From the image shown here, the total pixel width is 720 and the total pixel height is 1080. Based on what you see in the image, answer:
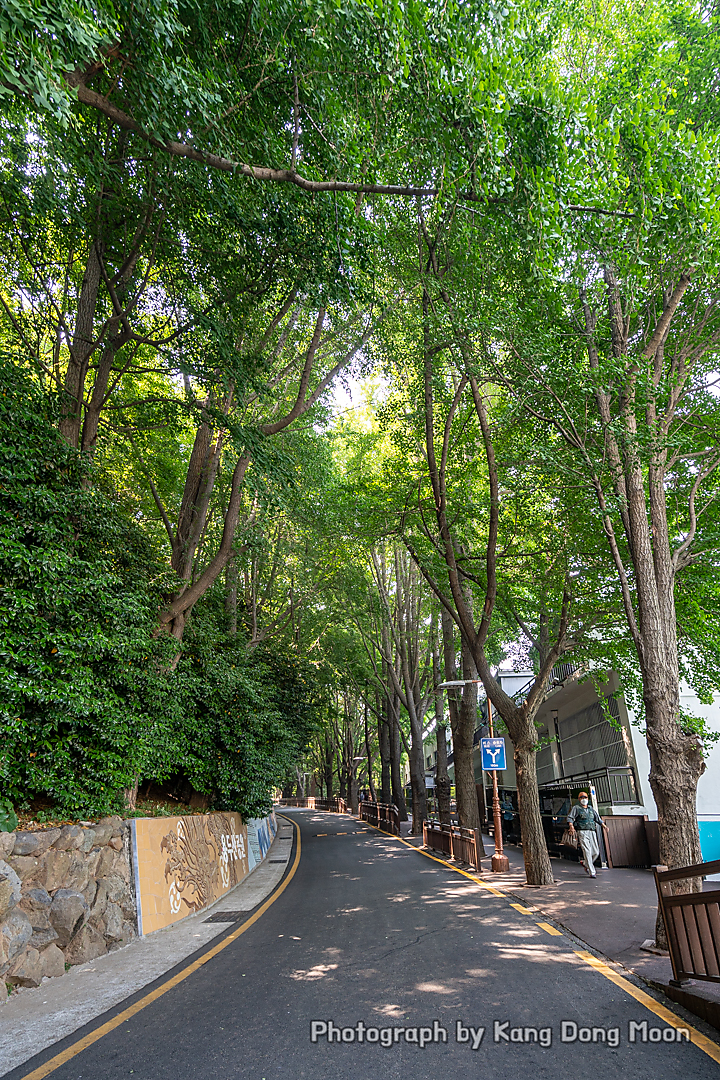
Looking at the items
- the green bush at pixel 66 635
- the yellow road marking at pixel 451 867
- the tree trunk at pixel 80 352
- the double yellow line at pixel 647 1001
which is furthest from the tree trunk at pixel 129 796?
the yellow road marking at pixel 451 867

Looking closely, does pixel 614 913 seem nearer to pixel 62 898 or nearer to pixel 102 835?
pixel 102 835

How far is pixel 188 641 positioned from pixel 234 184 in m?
9.53

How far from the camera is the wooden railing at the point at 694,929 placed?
4590mm

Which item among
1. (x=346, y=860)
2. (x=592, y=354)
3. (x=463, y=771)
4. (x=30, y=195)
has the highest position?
(x=30, y=195)

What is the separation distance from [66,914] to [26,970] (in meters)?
0.78

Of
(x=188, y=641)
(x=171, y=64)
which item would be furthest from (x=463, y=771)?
(x=171, y=64)

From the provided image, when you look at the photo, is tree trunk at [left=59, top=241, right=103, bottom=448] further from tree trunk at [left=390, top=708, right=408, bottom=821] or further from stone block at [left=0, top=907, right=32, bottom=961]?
tree trunk at [left=390, top=708, right=408, bottom=821]

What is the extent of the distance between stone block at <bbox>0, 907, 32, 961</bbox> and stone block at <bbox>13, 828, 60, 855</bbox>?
0.54m

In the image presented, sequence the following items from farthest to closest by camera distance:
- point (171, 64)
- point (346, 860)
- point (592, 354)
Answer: point (346, 860) → point (592, 354) → point (171, 64)

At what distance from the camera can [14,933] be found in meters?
5.84

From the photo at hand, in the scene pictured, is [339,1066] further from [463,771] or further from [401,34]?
[463,771]

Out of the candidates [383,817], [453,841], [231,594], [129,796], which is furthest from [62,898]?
[383,817]

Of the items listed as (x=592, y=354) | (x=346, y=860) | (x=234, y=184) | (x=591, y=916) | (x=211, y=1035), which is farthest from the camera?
(x=346, y=860)

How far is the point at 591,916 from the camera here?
867cm
